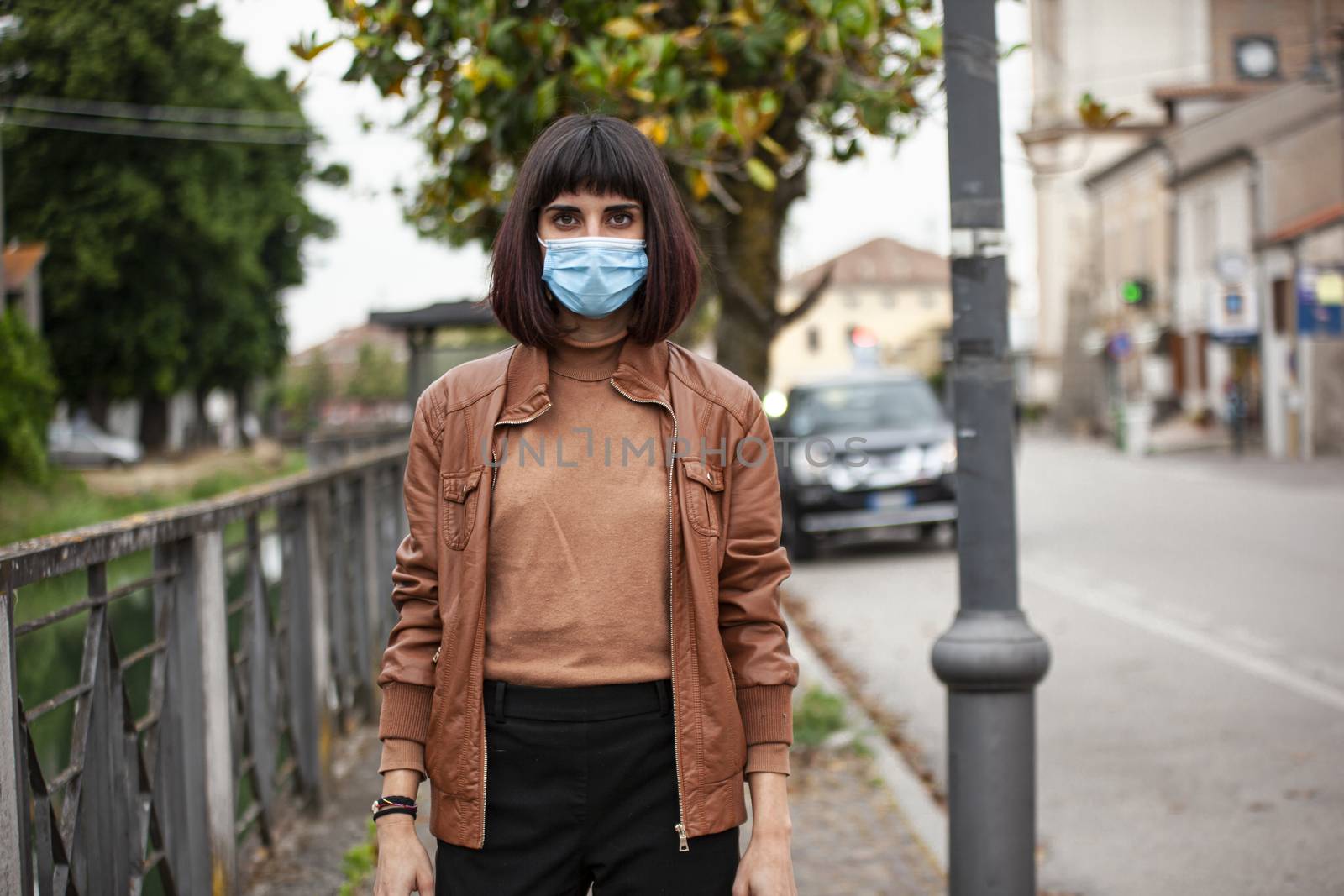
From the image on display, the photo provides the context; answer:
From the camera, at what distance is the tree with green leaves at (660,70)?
16.0 ft

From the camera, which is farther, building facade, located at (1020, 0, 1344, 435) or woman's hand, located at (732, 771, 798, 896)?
building facade, located at (1020, 0, 1344, 435)

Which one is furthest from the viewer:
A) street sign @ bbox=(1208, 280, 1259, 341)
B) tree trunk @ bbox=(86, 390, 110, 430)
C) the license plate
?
tree trunk @ bbox=(86, 390, 110, 430)

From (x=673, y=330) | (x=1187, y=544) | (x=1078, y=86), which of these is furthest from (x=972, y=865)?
(x=1078, y=86)

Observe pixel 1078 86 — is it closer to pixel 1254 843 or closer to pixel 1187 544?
pixel 1187 544

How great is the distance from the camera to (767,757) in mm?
2443

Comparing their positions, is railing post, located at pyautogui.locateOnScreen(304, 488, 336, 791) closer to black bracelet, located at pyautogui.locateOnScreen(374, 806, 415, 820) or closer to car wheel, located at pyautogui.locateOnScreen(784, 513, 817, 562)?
black bracelet, located at pyautogui.locateOnScreen(374, 806, 415, 820)

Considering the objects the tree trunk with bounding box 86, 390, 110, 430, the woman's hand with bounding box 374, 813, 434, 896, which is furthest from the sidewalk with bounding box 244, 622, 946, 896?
the tree trunk with bounding box 86, 390, 110, 430

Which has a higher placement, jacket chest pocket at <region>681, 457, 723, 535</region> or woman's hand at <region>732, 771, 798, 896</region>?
jacket chest pocket at <region>681, 457, 723, 535</region>

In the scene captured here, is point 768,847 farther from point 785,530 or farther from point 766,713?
point 785,530

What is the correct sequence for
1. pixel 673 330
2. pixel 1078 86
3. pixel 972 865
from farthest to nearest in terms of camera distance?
pixel 1078 86 < pixel 972 865 < pixel 673 330

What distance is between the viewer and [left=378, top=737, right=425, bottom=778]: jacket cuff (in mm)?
2439

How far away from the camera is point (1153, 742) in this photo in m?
7.00

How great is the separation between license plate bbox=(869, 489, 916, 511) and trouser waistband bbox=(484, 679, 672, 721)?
13056 millimetres

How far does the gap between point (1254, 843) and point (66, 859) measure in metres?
4.24
